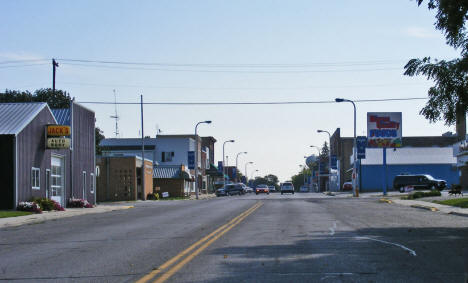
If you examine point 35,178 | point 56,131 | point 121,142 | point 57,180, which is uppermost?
point 121,142

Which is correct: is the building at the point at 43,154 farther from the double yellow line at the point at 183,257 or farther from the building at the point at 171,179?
the building at the point at 171,179

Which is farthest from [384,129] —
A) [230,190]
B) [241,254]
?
[241,254]

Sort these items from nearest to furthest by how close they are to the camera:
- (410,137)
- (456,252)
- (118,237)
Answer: (456,252) → (118,237) → (410,137)

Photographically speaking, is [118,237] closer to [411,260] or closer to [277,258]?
[277,258]

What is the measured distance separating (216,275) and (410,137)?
358ft

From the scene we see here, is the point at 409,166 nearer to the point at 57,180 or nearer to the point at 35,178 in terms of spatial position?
the point at 57,180

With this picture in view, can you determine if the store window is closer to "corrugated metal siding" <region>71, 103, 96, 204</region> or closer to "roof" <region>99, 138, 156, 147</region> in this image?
"corrugated metal siding" <region>71, 103, 96, 204</region>

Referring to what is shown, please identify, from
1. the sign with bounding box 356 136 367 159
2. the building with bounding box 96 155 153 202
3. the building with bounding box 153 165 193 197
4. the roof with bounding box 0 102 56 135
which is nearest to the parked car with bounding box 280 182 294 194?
the building with bounding box 153 165 193 197

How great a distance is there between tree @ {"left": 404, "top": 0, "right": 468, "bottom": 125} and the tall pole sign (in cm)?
4177

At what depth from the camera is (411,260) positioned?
1095cm

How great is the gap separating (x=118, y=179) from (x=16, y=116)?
2662cm

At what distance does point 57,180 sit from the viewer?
3731 cm

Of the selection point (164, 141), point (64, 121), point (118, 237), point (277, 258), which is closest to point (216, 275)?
point (277, 258)

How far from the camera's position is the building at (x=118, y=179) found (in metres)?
58.7
